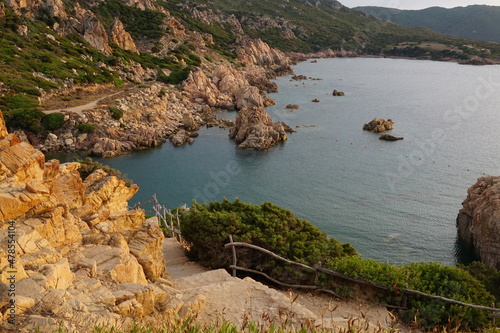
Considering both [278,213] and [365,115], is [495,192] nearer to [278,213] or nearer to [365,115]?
[278,213]

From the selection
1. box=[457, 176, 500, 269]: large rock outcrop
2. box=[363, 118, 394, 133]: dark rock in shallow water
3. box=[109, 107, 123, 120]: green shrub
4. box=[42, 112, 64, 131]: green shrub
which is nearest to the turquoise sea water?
box=[457, 176, 500, 269]: large rock outcrop

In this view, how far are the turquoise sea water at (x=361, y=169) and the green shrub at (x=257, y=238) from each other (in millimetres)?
11142

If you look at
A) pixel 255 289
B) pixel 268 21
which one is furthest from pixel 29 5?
pixel 268 21

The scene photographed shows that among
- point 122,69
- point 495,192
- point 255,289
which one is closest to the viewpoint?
point 255,289

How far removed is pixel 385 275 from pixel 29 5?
8564 cm

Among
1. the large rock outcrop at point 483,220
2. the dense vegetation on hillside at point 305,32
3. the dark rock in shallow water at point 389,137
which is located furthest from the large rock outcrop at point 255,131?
the dense vegetation on hillside at point 305,32

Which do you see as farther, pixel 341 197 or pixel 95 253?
pixel 341 197

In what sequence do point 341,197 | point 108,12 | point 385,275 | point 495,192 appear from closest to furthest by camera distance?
point 385,275, point 495,192, point 341,197, point 108,12

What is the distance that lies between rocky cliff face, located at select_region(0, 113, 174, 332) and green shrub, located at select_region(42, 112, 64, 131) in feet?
117

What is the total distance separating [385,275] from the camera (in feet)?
45.2

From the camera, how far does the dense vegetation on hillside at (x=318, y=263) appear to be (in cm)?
1289

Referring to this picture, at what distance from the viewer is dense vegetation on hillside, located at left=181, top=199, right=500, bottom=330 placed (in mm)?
12891

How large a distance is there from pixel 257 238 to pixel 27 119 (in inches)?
1584

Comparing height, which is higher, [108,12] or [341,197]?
[108,12]
